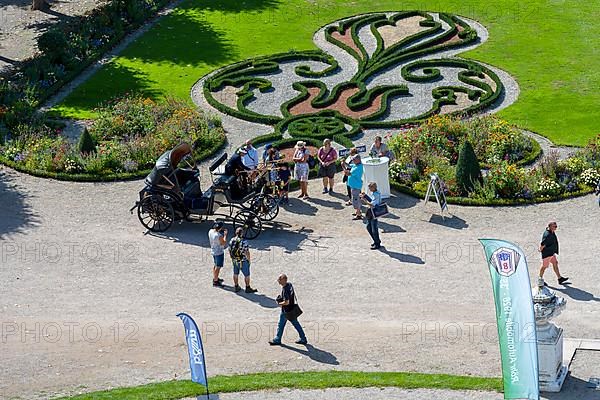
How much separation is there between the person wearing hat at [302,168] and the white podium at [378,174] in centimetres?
159

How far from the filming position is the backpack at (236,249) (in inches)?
1027

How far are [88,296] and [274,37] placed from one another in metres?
21.1

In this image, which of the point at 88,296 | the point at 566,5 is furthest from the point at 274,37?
the point at 88,296

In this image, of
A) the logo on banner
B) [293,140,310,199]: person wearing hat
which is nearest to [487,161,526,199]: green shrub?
[293,140,310,199]: person wearing hat

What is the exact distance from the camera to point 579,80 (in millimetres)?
39562

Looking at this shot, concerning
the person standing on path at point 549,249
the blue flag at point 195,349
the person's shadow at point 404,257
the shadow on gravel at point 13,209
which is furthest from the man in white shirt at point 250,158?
the blue flag at point 195,349

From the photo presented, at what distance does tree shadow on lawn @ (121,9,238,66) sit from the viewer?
43875mm

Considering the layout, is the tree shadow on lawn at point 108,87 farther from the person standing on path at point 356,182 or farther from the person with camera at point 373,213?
the person with camera at point 373,213

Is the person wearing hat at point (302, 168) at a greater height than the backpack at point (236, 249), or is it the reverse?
the backpack at point (236, 249)

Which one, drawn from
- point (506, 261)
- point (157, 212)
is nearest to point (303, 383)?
point (506, 261)

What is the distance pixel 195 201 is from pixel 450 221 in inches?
255

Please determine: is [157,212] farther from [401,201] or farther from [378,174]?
[401,201]

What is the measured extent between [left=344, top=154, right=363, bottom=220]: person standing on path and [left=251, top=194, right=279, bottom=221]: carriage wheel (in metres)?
2.04

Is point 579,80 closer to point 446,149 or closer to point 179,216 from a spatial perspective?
point 446,149
